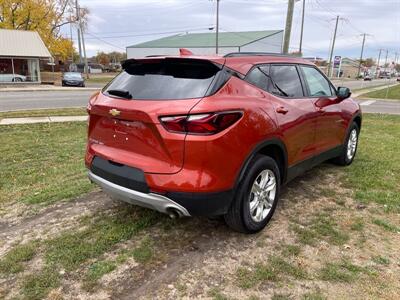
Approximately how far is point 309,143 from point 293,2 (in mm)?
14389

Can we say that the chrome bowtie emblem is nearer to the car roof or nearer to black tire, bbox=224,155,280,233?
the car roof

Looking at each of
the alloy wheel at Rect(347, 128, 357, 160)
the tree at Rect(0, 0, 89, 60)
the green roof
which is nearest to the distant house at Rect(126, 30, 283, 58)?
the green roof

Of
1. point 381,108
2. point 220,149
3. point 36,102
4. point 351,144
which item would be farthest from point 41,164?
point 381,108

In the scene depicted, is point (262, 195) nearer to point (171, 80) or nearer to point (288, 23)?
point (171, 80)

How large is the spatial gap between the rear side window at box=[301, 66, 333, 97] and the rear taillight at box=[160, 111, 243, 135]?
205 centimetres

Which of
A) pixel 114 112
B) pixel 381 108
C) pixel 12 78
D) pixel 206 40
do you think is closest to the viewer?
pixel 114 112

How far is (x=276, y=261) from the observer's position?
121 inches

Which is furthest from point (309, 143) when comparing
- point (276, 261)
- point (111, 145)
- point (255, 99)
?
point (111, 145)

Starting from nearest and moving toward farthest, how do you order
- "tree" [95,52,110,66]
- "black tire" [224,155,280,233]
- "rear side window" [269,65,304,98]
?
"black tire" [224,155,280,233] < "rear side window" [269,65,304,98] < "tree" [95,52,110,66]

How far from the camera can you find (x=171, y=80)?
308 centimetres

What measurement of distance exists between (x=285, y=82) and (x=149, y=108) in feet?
5.84

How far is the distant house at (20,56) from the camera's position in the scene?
32.3m

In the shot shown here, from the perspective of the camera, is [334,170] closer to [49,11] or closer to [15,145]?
[15,145]

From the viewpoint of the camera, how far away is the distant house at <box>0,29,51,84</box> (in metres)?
32.3
